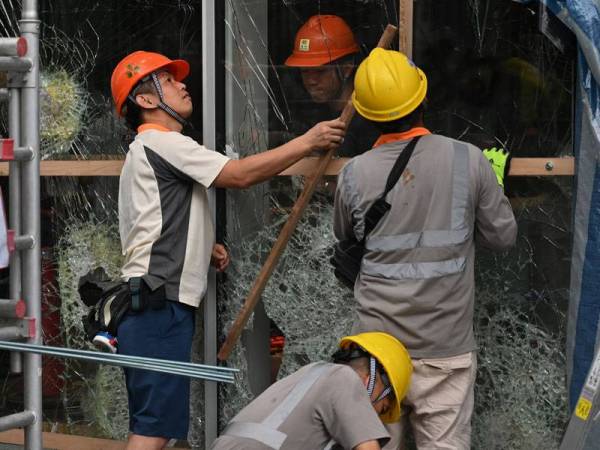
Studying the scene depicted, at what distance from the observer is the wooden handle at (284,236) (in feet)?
15.8

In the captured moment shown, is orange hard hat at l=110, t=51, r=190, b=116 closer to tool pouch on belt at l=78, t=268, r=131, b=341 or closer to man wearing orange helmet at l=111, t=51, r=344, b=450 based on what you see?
man wearing orange helmet at l=111, t=51, r=344, b=450

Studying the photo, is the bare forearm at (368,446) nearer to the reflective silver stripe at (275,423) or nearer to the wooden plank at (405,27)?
the reflective silver stripe at (275,423)

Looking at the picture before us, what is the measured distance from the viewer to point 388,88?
431 centimetres

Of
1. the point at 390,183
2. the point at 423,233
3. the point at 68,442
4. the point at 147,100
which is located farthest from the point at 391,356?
the point at 68,442

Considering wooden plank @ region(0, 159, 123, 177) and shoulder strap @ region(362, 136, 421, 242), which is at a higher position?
shoulder strap @ region(362, 136, 421, 242)

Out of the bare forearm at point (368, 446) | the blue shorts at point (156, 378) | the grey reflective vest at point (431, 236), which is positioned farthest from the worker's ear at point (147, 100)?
the bare forearm at point (368, 446)

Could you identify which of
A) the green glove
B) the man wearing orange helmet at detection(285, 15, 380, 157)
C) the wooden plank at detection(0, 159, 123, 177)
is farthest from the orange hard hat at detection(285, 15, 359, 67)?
the wooden plank at detection(0, 159, 123, 177)

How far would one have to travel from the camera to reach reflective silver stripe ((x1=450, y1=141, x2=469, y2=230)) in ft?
13.9

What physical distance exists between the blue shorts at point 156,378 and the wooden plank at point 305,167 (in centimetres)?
78

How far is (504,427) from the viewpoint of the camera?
4941 millimetres

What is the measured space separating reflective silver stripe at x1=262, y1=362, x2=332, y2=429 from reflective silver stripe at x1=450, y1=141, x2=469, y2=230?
2.48ft

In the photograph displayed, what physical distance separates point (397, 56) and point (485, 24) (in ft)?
2.22

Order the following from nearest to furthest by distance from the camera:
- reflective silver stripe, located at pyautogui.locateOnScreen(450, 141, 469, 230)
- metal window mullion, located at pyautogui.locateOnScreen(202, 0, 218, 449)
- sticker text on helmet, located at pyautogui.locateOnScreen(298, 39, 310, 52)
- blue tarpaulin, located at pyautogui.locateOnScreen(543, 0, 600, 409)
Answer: reflective silver stripe, located at pyautogui.locateOnScreen(450, 141, 469, 230)
blue tarpaulin, located at pyautogui.locateOnScreen(543, 0, 600, 409)
sticker text on helmet, located at pyautogui.locateOnScreen(298, 39, 310, 52)
metal window mullion, located at pyautogui.locateOnScreen(202, 0, 218, 449)

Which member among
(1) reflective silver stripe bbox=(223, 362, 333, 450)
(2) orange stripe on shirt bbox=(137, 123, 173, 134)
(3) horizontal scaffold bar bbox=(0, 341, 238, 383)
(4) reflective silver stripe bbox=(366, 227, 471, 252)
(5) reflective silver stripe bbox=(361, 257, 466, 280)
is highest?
(2) orange stripe on shirt bbox=(137, 123, 173, 134)
